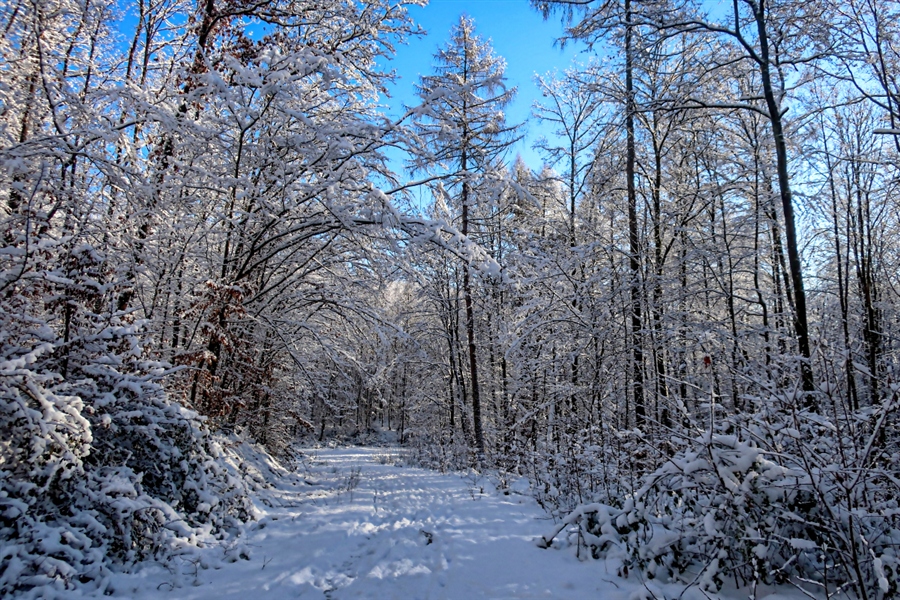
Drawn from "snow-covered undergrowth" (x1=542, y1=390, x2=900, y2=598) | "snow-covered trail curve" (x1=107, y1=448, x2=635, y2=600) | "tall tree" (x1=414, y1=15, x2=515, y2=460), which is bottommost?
"snow-covered trail curve" (x1=107, y1=448, x2=635, y2=600)

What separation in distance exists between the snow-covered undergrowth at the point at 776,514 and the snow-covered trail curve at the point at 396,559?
516 millimetres

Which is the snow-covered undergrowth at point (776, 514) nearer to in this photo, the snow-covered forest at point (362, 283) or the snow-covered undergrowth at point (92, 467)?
the snow-covered forest at point (362, 283)

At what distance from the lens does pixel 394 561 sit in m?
4.42

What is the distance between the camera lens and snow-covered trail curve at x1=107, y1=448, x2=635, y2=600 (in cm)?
352

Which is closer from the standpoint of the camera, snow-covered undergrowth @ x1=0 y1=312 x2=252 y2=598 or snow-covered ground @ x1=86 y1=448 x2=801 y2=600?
snow-covered undergrowth @ x1=0 y1=312 x2=252 y2=598

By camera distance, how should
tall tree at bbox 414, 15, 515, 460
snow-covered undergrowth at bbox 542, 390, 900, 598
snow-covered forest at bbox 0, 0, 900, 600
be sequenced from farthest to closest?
tall tree at bbox 414, 15, 515, 460, snow-covered forest at bbox 0, 0, 900, 600, snow-covered undergrowth at bbox 542, 390, 900, 598

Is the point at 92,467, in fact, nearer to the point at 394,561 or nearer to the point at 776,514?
the point at 394,561

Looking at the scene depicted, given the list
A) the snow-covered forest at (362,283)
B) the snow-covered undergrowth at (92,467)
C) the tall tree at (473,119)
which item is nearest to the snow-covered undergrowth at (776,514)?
the snow-covered forest at (362,283)

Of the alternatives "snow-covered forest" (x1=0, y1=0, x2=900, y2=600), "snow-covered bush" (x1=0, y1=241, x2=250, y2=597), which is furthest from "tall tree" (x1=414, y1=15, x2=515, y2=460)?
"snow-covered bush" (x1=0, y1=241, x2=250, y2=597)

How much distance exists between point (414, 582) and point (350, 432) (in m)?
39.8

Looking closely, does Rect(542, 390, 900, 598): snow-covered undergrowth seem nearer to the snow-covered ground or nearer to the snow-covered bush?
the snow-covered ground

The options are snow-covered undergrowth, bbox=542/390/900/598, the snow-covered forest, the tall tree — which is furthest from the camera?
the tall tree

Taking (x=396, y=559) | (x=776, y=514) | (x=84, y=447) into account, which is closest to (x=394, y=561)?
(x=396, y=559)

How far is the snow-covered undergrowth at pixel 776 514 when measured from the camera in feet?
8.70
